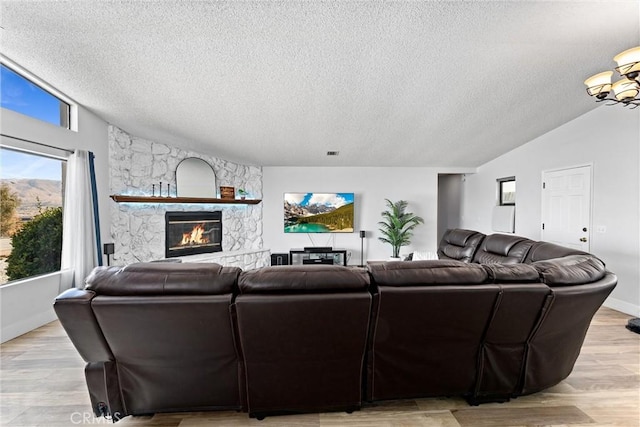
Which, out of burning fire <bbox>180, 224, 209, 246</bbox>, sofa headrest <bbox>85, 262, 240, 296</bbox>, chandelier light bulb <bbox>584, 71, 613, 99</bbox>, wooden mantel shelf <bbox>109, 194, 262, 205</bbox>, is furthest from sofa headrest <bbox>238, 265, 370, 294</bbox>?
burning fire <bbox>180, 224, 209, 246</bbox>

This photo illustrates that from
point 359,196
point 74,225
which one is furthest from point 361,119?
point 74,225

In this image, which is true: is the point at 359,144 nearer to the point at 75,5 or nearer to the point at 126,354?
the point at 75,5

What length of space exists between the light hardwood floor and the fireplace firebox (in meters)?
2.87

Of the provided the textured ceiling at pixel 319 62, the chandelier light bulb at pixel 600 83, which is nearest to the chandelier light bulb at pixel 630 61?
the chandelier light bulb at pixel 600 83

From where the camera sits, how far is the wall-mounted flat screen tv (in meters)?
6.52

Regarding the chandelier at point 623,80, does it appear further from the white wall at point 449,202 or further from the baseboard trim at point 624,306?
the white wall at point 449,202

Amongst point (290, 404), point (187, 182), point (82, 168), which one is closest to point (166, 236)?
point (187, 182)

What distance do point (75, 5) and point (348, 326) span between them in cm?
301

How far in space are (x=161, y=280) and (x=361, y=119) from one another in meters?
3.68

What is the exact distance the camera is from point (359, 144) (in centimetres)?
538

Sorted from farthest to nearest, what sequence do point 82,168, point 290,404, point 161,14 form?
point 82,168 < point 161,14 < point 290,404

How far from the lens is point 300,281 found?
1.62 meters

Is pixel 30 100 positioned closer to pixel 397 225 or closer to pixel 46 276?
pixel 46 276

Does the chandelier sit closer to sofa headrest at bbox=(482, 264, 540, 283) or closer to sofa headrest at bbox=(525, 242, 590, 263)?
sofa headrest at bbox=(525, 242, 590, 263)
